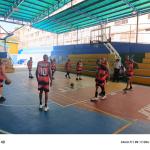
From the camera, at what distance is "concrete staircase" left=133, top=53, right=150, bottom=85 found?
537 inches

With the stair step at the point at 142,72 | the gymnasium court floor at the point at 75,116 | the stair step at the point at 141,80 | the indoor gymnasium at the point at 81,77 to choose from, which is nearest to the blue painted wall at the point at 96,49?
the indoor gymnasium at the point at 81,77

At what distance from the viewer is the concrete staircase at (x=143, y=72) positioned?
13648 millimetres

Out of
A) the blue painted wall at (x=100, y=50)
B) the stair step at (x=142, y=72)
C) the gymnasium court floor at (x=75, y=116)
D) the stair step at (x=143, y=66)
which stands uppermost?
the blue painted wall at (x=100, y=50)

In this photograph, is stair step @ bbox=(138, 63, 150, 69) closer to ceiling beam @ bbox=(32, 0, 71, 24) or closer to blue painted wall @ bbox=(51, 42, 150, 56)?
blue painted wall @ bbox=(51, 42, 150, 56)

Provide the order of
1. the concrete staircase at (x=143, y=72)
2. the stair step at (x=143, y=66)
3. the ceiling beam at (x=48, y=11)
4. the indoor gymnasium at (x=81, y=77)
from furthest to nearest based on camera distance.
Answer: the ceiling beam at (x=48, y=11) → the stair step at (x=143, y=66) → the concrete staircase at (x=143, y=72) → the indoor gymnasium at (x=81, y=77)

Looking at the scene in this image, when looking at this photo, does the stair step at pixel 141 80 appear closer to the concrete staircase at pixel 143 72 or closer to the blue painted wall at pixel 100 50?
the concrete staircase at pixel 143 72

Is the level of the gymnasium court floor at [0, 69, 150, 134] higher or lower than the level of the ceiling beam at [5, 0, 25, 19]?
lower

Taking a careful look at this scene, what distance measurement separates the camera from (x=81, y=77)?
1738 cm

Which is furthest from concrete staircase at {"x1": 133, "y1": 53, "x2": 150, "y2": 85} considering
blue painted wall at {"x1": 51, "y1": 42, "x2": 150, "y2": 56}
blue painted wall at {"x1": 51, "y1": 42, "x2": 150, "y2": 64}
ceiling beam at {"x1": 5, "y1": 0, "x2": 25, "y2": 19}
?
ceiling beam at {"x1": 5, "y1": 0, "x2": 25, "y2": 19}

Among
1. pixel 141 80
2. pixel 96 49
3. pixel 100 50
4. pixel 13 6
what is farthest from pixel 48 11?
pixel 141 80
